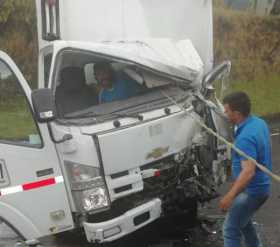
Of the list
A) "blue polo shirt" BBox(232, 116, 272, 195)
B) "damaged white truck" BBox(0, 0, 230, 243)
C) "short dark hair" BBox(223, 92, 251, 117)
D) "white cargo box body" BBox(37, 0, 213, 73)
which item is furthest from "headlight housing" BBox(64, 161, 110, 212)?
"white cargo box body" BBox(37, 0, 213, 73)

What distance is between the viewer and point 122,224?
5172 millimetres

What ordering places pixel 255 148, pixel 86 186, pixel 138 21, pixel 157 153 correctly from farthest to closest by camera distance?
pixel 138 21, pixel 157 153, pixel 86 186, pixel 255 148

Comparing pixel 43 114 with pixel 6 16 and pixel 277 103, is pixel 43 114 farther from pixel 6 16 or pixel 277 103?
pixel 277 103

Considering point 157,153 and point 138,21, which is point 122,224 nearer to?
point 157,153

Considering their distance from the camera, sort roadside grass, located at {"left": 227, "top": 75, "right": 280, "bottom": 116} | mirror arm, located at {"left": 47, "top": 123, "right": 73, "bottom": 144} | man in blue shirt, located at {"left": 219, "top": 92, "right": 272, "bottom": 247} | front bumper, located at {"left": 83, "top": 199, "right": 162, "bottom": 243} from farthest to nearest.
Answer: roadside grass, located at {"left": 227, "top": 75, "right": 280, "bottom": 116}
front bumper, located at {"left": 83, "top": 199, "right": 162, "bottom": 243}
mirror arm, located at {"left": 47, "top": 123, "right": 73, "bottom": 144}
man in blue shirt, located at {"left": 219, "top": 92, "right": 272, "bottom": 247}

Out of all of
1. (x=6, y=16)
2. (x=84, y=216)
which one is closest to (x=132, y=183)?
(x=84, y=216)

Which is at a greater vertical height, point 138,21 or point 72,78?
point 138,21

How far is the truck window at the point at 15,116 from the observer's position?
4.86 meters

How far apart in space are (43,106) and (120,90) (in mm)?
1614

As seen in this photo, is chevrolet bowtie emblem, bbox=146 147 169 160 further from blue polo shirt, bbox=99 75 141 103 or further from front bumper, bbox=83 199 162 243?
blue polo shirt, bbox=99 75 141 103

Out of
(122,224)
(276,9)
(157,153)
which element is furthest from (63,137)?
(276,9)

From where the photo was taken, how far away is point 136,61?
564 cm

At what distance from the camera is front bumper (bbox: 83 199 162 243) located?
5051 mm

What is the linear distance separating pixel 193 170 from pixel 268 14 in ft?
38.1
